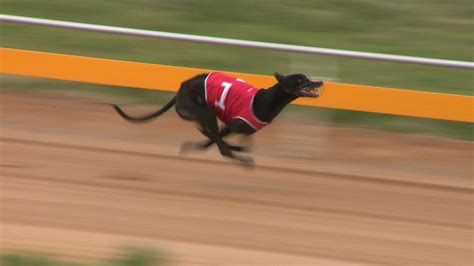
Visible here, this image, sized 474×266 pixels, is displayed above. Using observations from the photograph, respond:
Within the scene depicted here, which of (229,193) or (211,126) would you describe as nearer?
(211,126)

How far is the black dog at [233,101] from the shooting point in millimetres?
6109

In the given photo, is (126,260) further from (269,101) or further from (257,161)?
(257,161)

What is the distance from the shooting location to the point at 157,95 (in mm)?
8758

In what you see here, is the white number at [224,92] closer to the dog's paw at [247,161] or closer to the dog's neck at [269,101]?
the dog's neck at [269,101]

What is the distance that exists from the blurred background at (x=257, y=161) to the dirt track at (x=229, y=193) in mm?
15

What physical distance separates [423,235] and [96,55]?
4.88 m

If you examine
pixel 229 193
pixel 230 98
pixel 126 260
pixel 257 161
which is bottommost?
pixel 126 260

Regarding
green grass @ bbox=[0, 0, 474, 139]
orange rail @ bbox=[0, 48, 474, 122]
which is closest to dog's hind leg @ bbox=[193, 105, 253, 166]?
orange rail @ bbox=[0, 48, 474, 122]

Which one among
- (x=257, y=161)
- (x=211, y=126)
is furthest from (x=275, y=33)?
(x=211, y=126)

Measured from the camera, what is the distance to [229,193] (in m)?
6.50

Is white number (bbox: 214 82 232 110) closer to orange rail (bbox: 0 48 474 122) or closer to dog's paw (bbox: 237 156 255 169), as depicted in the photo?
dog's paw (bbox: 237 156 255 169)

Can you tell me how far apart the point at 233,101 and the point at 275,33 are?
427 centimetres

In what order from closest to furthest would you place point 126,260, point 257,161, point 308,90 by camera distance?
point 126,260 < point 308,90 < point 257,161

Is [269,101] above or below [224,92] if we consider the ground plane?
below
